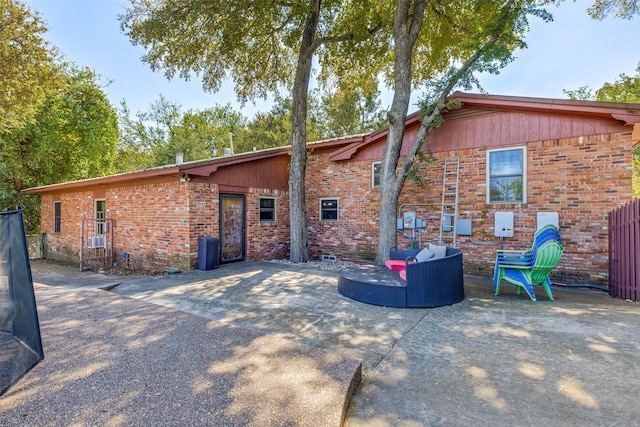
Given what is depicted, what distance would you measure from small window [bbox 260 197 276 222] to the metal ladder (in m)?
5.11

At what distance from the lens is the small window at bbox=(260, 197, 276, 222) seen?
9.68 metres

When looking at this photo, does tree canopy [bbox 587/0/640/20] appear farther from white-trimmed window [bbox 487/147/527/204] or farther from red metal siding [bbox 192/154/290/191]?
red metal siding [bbox 192/154/290/191]

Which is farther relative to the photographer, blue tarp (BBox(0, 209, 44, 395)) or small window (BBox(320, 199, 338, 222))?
small window (BBox(320, 199, 338, 222))

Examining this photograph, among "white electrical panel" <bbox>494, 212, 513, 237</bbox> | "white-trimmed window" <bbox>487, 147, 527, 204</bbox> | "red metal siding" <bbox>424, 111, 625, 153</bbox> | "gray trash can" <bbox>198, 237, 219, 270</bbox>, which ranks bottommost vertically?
"gray trash can" <bbox>198, 237, 219, 270</bbox>

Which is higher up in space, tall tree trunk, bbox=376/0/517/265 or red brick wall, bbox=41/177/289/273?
tall tree trunk, bbox=376/0/517/265

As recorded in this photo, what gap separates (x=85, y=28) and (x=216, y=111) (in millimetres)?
19669

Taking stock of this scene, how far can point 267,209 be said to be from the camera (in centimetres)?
984

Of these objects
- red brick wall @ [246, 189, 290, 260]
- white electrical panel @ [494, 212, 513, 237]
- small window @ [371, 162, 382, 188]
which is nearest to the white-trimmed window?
white electrical panel @ [494, 212, 513, 237]

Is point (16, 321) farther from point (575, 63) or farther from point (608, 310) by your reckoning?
point (575, 63)

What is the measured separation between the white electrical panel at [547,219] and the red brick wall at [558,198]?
11cm

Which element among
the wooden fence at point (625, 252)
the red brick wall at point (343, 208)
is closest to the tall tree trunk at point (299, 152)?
the red brick wall at point (343, 208)

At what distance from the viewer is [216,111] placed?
29.5 meters

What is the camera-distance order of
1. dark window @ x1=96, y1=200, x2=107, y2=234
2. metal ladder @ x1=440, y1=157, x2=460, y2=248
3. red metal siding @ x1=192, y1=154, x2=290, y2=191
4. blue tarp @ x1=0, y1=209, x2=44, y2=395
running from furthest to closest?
1. dark window @ x1=96, y1=200, x2=107, y2=234
2. red metal siding @ x1=192, y1=154, x2=290, y2=191
3. metal ladder @ x1=440, y1=157, x2=460, y2=248
4. blue tarp @ x1=0, y1=209, x2=44, y2=395

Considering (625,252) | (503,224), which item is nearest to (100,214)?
(503,224)
